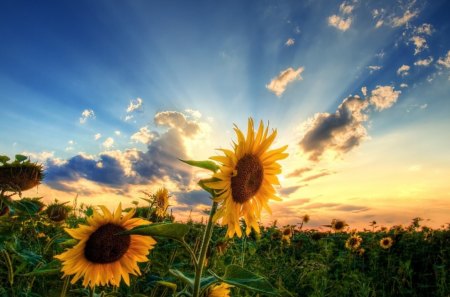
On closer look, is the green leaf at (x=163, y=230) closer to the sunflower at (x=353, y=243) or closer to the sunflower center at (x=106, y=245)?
the sunflower center at (x=106, y=245)

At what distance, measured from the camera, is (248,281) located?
1.28 meters

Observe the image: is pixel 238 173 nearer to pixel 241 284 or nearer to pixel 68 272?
pixel 241 284

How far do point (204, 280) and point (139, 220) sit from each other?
751 millimetres

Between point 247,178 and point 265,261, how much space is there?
401 cm

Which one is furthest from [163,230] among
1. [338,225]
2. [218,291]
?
[338,225]

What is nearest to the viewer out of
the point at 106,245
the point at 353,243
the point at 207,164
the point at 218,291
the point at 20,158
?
the point at 207,164

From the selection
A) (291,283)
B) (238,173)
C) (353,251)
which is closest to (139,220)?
(238,173)

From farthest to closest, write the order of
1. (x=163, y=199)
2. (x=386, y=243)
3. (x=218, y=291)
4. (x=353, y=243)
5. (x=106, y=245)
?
(x=353, y=243) → (x=386, y=243) → (x=163, y=199) → (x=218, y=291) → (x=106, y=245)

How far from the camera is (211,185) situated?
1.60 meters

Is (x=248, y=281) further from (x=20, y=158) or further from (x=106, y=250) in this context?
(x=20, y=158)

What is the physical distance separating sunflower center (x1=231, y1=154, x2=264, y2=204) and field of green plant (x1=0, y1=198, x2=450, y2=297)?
48cm

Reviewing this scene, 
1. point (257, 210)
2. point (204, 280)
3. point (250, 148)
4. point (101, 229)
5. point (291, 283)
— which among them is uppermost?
point (250, 148)

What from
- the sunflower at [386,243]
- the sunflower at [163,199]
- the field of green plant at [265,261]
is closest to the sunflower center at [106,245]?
the field of green plant at [265,261]

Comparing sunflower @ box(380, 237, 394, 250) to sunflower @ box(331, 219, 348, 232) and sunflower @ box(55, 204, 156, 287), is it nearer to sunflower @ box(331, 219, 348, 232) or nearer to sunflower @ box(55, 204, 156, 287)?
sunflower @ box(331, 219, 348, 232)
